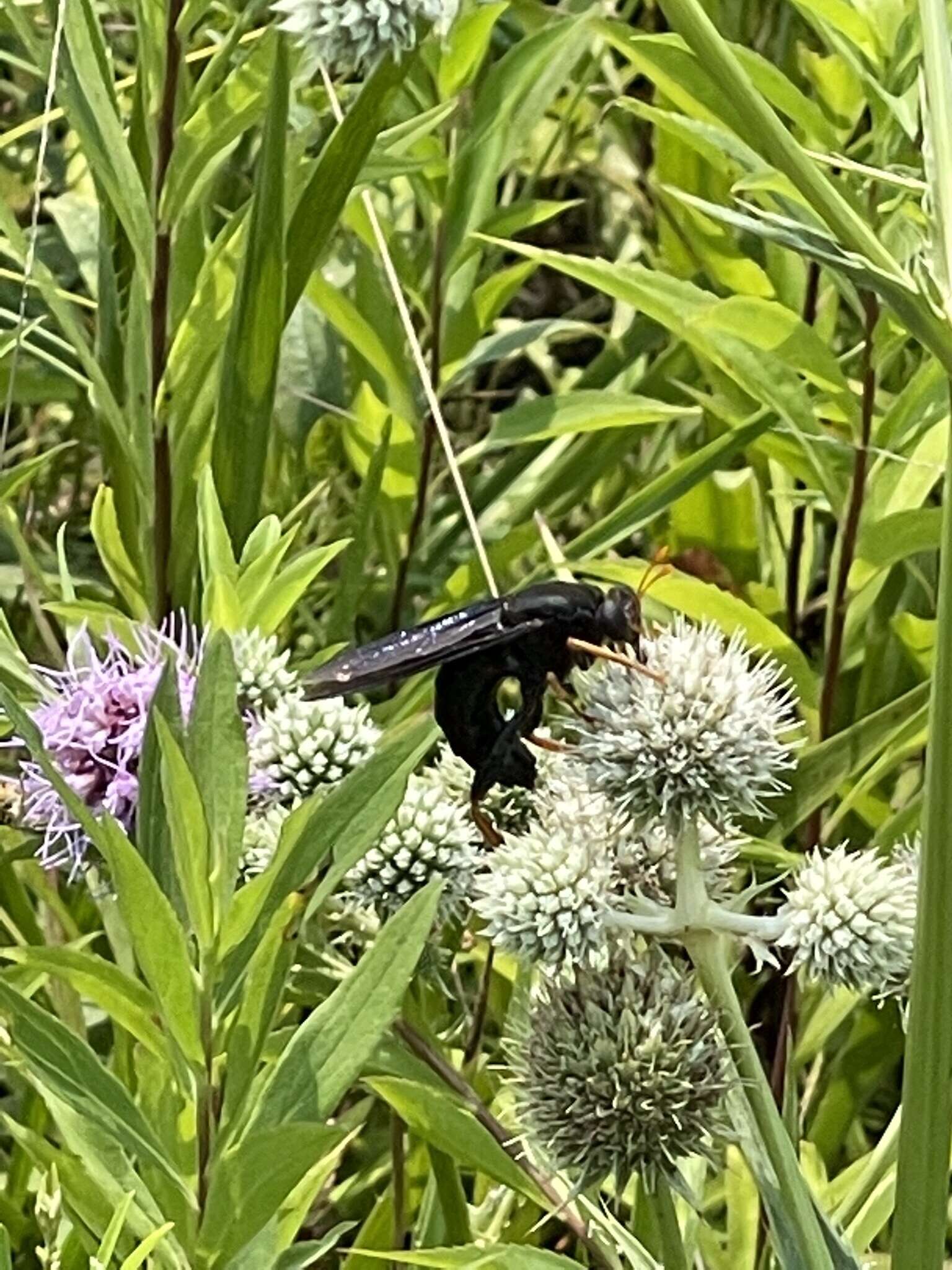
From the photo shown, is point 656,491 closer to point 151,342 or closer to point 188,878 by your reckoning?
point 151,342

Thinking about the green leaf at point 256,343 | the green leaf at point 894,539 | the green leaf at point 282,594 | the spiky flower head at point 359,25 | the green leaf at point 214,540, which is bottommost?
the green leaf at point 894,539

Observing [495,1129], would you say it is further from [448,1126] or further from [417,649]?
[417,649]

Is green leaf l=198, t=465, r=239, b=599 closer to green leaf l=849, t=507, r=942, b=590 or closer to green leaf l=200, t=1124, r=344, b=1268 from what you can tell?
green leaf l=200, t=1124, r=344, b=1268

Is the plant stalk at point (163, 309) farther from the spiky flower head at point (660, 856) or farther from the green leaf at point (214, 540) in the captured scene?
the spiky flower head at point (660, 856)

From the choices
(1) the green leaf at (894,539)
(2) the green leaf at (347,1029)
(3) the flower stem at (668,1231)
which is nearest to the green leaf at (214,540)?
(2) the green leaf at (347,1029)

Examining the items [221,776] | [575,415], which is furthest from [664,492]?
[221,776]

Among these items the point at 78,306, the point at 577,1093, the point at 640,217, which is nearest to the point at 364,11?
the point at 577,1093
